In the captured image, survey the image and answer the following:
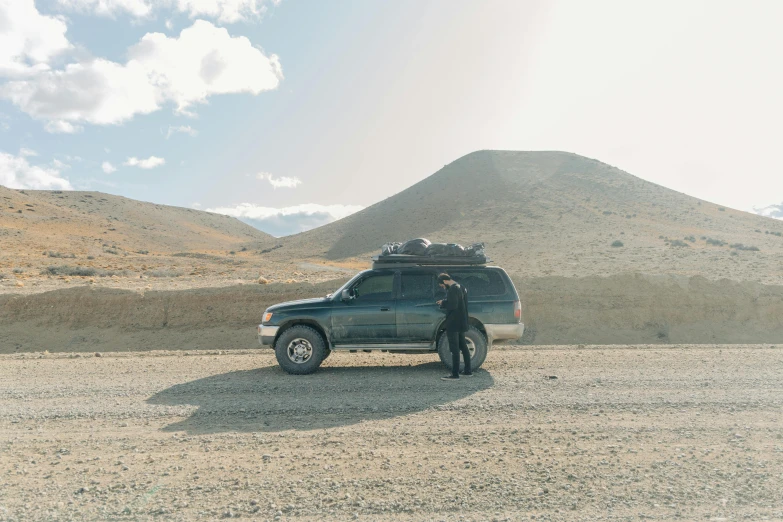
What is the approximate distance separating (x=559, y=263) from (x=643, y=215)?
37373 mm

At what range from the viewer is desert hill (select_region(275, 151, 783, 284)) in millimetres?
40625

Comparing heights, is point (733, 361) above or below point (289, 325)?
below

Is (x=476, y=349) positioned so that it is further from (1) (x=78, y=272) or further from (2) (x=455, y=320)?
(1) (x=78, y=272)

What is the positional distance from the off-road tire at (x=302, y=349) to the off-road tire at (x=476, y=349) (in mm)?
2169

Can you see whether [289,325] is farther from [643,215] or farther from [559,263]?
[643,215]

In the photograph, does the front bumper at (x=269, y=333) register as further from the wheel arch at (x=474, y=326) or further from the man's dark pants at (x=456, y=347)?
the man's dark pants at (x=456, y=347)

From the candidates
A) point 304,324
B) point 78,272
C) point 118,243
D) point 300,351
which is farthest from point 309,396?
point 118,243

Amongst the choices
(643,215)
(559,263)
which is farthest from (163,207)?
(559,263)

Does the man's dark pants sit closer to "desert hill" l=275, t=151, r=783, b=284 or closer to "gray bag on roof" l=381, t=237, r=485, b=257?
"gray bag on roof" l=381, t=237, r=485, b=257

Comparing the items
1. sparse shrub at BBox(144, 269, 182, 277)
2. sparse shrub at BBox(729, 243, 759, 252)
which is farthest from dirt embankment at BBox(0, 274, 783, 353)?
sparse shrub at BBox(729, 243, 759, 252)

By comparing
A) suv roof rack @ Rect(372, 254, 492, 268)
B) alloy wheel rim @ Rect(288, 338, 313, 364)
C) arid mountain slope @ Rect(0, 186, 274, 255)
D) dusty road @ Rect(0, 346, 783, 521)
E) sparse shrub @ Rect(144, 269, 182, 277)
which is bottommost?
dusty road @ Rect(0, 346, 783, 521)

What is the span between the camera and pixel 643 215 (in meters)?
71.7

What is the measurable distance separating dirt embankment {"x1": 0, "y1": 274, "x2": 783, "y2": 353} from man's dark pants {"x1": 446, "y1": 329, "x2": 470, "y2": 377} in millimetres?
7875

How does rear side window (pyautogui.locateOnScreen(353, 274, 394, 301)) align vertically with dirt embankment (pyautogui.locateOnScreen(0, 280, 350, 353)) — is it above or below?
above
